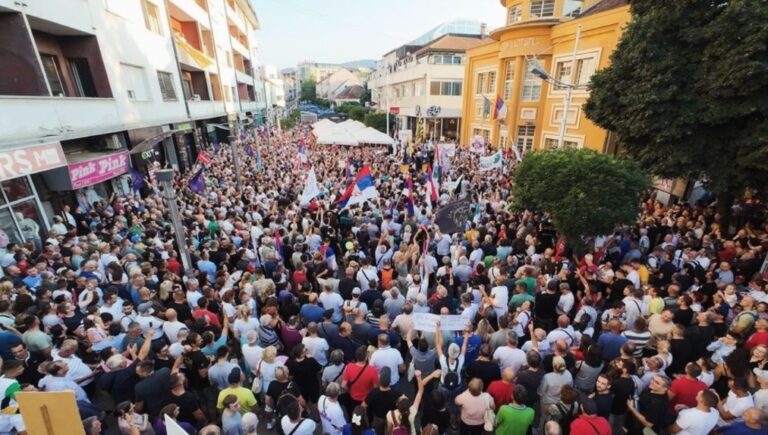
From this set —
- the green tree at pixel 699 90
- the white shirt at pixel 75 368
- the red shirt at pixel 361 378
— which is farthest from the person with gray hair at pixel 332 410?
the green tree at pixel 699 90

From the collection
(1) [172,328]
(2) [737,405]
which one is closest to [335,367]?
(1) [172,328]

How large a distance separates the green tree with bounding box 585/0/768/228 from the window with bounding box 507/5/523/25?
12919 mm

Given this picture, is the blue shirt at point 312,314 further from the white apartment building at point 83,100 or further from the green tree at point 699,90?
the green tree at point 699,90

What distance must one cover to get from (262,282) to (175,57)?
17.7 meters

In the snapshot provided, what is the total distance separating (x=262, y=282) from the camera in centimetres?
655

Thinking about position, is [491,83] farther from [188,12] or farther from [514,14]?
[188,12]

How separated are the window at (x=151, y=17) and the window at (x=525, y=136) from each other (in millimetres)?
20598

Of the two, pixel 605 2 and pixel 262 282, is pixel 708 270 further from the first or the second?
pixel 605 2

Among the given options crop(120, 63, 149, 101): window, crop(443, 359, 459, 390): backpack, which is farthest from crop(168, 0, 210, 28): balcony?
crop(443, 359, 459, 390): backpack

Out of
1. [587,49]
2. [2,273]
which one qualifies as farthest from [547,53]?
[2,273]

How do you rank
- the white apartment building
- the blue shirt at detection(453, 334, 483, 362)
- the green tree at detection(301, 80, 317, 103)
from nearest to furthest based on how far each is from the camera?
the blue shirt at detection(453, 334, 483, 362)
the white apartment building
the green tree at detection(301, 80, 317, 103)

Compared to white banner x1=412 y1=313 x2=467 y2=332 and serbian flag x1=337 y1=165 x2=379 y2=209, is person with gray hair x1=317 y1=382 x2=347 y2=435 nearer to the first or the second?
white banner x1=412 y1=313 x2=467 y2=332

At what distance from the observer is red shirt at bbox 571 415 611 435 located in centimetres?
351

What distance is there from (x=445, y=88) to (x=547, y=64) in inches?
660
